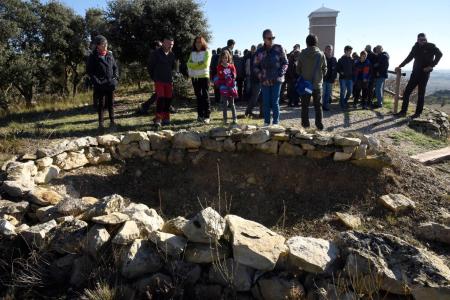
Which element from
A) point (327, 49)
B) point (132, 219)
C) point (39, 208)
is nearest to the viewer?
point (132, 219)

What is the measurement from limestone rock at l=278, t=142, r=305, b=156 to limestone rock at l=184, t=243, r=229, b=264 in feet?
10.2

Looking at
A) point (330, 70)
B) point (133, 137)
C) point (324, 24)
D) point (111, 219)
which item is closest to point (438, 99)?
point (324, 24)

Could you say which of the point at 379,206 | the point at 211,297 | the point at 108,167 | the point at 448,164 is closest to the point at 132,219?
the point at 211,297

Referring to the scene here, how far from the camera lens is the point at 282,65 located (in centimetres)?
691

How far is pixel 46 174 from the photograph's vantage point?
5.50 m

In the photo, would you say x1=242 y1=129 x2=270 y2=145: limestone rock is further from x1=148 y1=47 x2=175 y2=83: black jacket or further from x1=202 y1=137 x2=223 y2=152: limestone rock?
x1=148 y1=47 x2=175 y2=83: black jacket

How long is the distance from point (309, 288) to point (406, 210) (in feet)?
9.65

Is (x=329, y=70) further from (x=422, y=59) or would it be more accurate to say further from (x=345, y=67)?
(x=422, y=59)

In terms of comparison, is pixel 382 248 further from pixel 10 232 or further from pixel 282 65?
pixel 282 65

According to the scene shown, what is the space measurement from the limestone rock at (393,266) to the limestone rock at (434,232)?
59.5 inches

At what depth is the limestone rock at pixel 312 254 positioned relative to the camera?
10.4 ft

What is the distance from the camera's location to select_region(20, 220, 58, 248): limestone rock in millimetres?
3688

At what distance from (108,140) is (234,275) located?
154 inches

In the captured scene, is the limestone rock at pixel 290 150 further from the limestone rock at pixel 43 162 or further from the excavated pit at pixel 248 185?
the limestone rock at pixel 43 162
